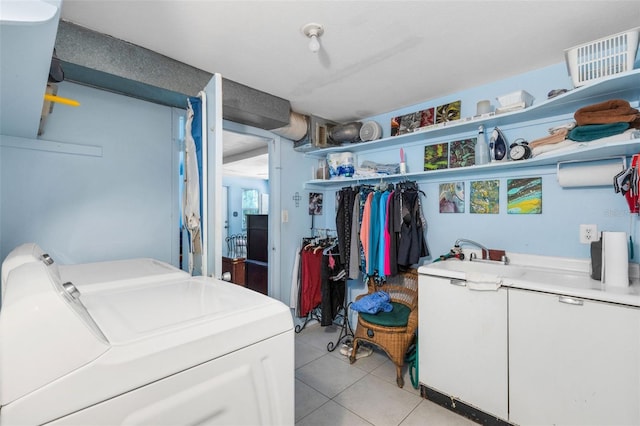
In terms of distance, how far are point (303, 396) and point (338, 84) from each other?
2.47 m

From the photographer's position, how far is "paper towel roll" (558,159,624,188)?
178 centimetres

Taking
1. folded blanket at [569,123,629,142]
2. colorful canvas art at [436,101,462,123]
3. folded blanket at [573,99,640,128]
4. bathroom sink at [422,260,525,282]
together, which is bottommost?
bathroom sink at [422,260,525,282]

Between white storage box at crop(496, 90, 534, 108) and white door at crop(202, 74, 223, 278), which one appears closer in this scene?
white door at crop(202, 74, 223, 278)

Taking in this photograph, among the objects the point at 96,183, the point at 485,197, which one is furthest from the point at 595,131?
the point at 96,183

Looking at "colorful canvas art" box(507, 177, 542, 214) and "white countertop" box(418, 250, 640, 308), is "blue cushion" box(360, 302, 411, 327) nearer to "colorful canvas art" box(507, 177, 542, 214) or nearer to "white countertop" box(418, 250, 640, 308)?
"white countertop" box(418, 250, 640, 308)

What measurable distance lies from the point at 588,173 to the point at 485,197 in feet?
2.22

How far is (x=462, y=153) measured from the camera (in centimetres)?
253

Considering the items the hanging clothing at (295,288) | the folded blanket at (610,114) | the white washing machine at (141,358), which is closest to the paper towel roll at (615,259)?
the folded blanket at (610,114)

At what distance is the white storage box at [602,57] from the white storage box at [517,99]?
12.8 inches

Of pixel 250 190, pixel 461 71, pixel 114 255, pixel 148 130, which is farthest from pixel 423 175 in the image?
pixel 250 190

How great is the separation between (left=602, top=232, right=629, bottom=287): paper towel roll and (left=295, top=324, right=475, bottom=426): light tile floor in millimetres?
1197

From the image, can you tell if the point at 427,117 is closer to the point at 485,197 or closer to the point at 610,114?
the point at 485,197

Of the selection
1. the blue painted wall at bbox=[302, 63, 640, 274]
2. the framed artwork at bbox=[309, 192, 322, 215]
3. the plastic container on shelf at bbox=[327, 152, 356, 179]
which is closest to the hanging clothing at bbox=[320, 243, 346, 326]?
the framed artwork at bbox=[309, 192, 322, 215]

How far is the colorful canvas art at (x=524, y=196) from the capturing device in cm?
217
